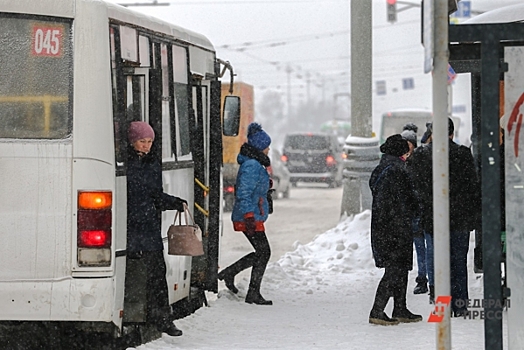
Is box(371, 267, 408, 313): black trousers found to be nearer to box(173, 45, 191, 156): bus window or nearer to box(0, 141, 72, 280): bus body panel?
box(173, 45, 191, 156): bus window

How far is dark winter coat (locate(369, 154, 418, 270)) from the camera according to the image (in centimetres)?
900

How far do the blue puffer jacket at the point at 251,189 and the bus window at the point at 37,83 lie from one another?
3545mm

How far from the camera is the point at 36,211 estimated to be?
22.5 ft

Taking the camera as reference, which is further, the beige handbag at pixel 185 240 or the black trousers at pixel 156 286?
the beige handbag at pixel 185 240

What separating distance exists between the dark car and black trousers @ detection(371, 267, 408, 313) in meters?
27.3

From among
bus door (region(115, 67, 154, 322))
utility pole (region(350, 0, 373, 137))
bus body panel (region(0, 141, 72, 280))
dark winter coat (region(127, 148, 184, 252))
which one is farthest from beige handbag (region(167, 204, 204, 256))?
utility pole (region(350, 0, 373, 137))

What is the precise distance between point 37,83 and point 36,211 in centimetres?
83

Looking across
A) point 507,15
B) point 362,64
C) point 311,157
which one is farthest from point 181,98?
point 311,157

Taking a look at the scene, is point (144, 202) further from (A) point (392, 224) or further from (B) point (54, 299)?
(A) point (392, 224)

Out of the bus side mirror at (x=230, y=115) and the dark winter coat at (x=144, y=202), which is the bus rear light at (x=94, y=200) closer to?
the dark winter coat at (x=144, y=202)

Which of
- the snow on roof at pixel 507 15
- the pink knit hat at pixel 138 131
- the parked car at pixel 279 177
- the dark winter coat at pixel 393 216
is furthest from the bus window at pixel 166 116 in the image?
the parked car at pixel 279 177

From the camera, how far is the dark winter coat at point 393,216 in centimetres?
900

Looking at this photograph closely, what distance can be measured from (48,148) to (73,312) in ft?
3.51

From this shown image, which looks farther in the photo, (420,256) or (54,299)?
(420,256)
